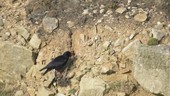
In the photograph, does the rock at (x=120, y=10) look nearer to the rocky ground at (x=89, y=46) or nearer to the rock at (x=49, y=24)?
the rocky ground at (x=89, y=46)

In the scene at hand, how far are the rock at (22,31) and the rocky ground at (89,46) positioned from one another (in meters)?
0.03

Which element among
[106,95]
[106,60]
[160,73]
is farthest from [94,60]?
[160,73]

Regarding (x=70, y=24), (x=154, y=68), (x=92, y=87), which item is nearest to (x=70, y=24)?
(x=70, y=24)

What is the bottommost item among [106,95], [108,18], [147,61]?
[106,95]

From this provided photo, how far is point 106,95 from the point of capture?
1200 cm

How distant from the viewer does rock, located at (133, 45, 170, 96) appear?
11266 millimetres

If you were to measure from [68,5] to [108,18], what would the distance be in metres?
1.43

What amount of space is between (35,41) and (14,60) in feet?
2.54

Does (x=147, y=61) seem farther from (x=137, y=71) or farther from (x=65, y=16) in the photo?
(x=65, y=16)

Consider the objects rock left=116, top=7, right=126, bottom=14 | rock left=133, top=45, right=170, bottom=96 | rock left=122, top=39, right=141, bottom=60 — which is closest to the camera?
rock left=133, top=45, right=170, bottom=96

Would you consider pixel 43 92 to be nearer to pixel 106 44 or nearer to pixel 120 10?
pixel 106 44

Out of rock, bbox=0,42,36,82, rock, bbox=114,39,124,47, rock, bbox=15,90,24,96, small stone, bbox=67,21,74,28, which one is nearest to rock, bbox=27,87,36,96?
rock, bbox=15,90,24,96

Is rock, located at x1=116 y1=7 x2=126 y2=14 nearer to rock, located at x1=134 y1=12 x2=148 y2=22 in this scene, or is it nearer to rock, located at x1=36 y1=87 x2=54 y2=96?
rock, located at x1=134 y1=12 x2=148 y2=22

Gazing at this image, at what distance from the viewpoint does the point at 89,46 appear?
13.1 meters
